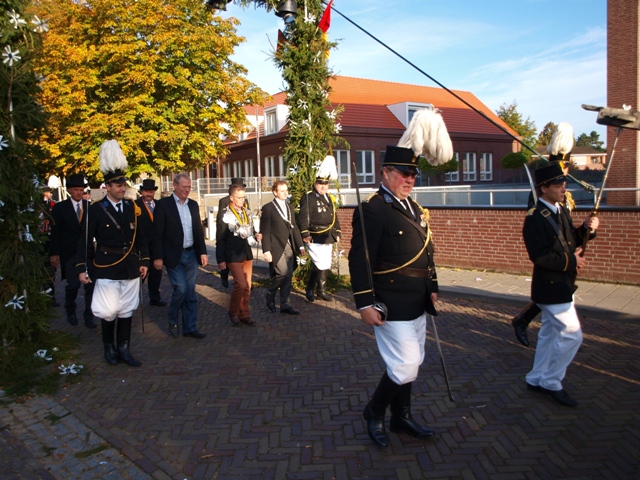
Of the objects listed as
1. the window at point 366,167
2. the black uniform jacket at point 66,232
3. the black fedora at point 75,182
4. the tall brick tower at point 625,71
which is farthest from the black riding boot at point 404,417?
the window at point 366,167

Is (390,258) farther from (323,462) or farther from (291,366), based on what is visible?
(291,366)

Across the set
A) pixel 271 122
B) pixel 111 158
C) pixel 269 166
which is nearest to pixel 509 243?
pixel 111 158

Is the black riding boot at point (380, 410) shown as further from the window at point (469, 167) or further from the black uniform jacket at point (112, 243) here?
the window at point (469, 167)

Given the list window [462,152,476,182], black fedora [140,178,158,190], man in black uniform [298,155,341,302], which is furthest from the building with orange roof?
man in black uniform [298,155,341,302]

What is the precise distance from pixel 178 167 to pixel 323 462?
24.3m

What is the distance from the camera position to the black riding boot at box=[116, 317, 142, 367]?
6125 millimetres

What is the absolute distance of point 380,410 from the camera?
13.4 ft

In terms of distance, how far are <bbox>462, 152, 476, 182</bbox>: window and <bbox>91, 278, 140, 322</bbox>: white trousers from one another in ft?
127

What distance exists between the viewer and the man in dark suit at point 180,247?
22.9ft

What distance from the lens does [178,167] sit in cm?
2658

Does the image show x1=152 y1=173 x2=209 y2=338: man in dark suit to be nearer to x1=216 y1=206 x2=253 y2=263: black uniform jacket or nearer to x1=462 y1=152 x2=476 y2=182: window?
x1=216 y1=206 x2=253 y2=263: black uniform jacket

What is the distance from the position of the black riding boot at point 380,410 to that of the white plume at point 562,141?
3.48 metres

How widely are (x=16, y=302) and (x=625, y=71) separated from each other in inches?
682

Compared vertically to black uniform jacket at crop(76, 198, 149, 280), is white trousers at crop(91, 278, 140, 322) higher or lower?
lower
